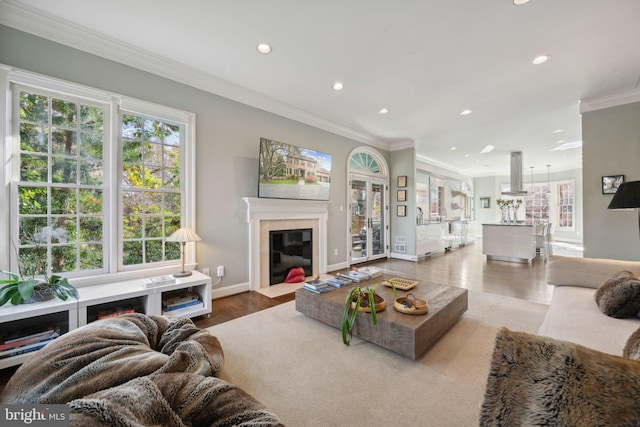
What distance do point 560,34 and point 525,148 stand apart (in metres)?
5.25

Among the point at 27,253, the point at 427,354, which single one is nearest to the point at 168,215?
the point at 27,253

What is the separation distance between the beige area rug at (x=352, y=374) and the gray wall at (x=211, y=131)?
1.17 m

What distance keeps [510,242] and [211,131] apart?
6.71 metres

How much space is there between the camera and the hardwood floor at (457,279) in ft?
9.74

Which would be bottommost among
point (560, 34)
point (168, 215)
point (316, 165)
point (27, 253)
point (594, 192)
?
point (27, 253)

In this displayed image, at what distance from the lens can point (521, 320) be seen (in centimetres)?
268

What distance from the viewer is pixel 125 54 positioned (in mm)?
2676

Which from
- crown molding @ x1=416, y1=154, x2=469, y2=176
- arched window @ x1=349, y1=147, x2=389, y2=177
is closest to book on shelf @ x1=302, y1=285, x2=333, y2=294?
arched window @ x1=349, y1=147, x2=389, y2=177

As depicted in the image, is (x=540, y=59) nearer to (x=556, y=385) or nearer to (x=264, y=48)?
(x=264, y=48)

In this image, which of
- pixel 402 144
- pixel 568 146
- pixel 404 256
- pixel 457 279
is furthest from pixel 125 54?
pixel 568 146

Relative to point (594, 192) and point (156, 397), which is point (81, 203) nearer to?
point (156, 397)

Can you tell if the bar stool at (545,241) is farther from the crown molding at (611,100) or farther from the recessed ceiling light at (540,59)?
the recessed ceiling light at (540,59)

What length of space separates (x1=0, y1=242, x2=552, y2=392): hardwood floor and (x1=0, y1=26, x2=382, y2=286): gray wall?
1.79ft

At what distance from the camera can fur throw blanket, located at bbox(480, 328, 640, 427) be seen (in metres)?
0.55
